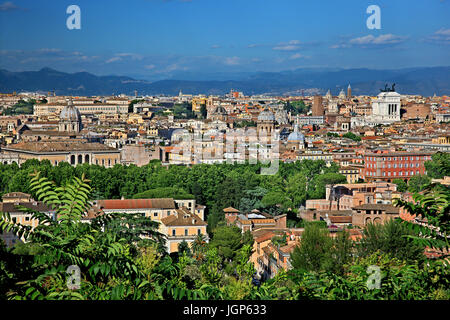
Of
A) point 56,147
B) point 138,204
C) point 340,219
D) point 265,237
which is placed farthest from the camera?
point 56,147

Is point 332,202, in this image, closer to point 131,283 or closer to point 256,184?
point 256,184

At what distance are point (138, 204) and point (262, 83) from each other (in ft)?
262

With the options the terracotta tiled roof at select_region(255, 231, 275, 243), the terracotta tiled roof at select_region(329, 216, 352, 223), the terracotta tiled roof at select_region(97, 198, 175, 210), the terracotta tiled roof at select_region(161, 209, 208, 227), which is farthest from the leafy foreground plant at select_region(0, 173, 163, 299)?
the terracotta tiled roof at select_region(329, 216, 352, 223)

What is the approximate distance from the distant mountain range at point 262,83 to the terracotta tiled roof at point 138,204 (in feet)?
62.3

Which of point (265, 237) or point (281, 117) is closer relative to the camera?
point (265, 237)

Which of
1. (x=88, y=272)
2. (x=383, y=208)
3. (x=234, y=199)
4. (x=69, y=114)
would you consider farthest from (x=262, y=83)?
(x=88, y=272)

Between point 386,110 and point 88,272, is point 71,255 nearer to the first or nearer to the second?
point 88,272

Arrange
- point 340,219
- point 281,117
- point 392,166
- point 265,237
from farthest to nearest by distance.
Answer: point 281,117, point 392,166, point 340,219, point 265,237

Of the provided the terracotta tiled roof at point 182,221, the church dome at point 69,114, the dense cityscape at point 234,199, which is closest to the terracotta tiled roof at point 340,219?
the dense cityscape at point 234,199

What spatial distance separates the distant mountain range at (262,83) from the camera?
149 ft

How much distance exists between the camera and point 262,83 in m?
94.4

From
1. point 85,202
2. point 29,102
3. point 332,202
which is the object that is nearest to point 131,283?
point 85,202
